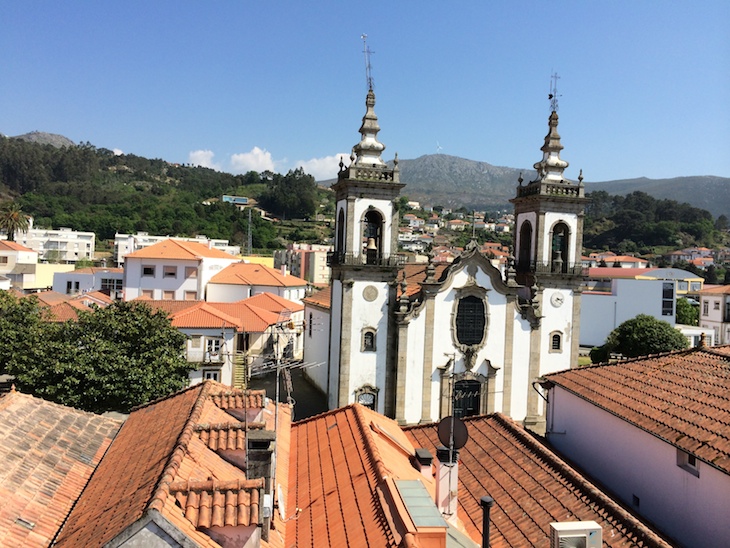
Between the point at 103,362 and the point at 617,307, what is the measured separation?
45981 mm

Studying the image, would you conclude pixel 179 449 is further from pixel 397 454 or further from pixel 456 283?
pixel 456 283

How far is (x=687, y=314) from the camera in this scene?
5988 cm

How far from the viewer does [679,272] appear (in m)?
70.2

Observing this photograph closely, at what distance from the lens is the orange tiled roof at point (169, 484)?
688 cm

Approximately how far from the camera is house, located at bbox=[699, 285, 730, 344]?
53344 mm

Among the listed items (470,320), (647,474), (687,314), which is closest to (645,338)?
(470,320)

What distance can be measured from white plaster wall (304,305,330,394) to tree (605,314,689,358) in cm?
2128

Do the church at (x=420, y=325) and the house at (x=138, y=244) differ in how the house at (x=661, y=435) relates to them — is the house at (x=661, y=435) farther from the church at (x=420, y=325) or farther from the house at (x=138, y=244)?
the house at (x=138, y=244)

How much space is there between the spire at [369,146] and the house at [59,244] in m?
79.1

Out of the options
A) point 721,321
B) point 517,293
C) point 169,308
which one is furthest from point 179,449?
point 721,321

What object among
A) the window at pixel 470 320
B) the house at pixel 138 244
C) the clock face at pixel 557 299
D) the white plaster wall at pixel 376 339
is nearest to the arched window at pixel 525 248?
the clock face at pixel 557 299

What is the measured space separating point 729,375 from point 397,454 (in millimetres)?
7021

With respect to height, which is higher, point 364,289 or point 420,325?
point 364,289

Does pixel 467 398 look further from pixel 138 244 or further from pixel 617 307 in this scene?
pixel 138 244
